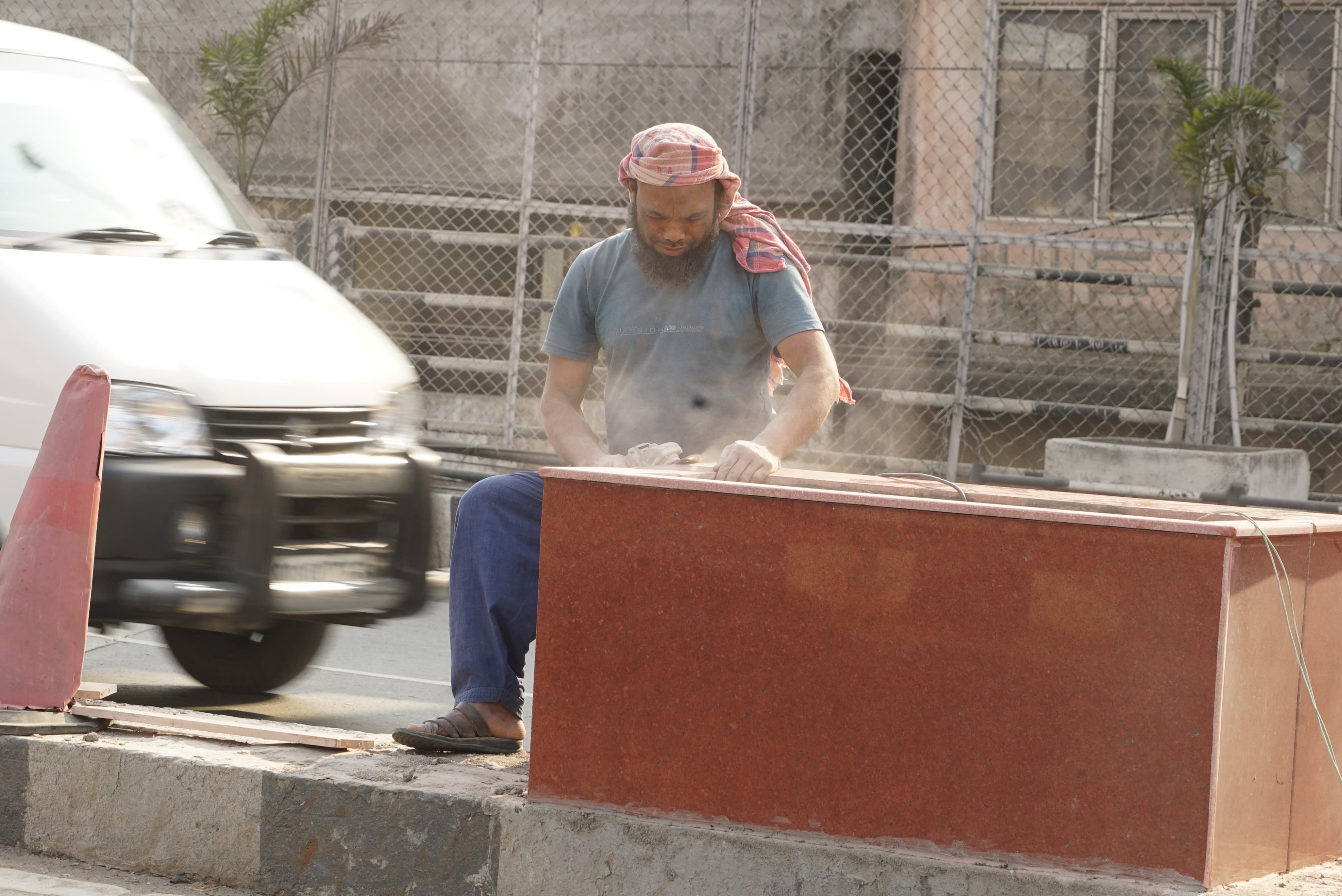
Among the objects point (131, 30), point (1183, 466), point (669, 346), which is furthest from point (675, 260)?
point (131, 30)

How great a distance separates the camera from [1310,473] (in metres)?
10.8

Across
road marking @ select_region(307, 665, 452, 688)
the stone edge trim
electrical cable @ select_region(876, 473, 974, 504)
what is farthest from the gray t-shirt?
road marking @ select_region(307, 665, 452, 688)

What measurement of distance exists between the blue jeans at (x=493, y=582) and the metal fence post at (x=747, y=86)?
5583 millimetres

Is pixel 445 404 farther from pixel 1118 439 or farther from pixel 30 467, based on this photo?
pixel 30 467

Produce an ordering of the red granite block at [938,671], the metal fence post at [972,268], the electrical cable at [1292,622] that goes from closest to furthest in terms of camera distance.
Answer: the red granite block at [938,671], the electrical cable at [1292,622], the metal fence post at [972,268]

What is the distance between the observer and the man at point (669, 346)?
13.1 ft

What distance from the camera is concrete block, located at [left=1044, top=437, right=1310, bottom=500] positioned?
8.27 metres

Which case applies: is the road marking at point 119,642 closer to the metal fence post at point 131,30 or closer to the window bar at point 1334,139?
the metal fence post at point 131,30

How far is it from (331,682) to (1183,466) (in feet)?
15.6

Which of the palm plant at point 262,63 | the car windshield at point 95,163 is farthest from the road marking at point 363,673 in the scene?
the palm plant at point 262,63

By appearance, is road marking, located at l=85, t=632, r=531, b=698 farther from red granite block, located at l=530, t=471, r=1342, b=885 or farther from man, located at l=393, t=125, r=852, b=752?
red granite block, located at l=530, t=471, r=1342, b=885

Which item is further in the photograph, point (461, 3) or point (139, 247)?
point (461, 3)

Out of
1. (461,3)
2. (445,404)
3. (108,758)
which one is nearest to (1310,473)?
(445,404)

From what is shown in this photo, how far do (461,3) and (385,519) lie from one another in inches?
345
